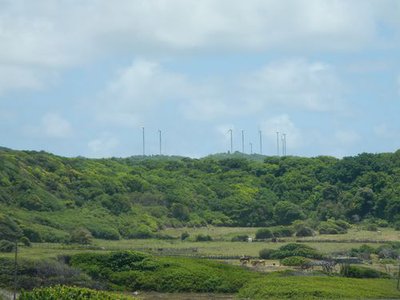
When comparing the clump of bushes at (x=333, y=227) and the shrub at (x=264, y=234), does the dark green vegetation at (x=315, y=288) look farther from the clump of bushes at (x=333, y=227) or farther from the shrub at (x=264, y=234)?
the clump of bushes at (x=333, y=227)

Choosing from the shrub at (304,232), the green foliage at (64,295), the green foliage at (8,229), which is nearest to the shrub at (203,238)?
the shrub at (304,232)

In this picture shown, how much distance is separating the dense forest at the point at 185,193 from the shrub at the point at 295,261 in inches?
1011

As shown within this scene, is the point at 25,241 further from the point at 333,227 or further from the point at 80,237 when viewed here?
the point at 333,227

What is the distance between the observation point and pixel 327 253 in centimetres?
8294

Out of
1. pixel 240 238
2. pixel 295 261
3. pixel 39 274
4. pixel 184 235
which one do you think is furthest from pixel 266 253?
pixel 184 235

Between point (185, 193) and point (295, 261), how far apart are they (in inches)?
2260

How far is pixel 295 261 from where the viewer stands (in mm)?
75562

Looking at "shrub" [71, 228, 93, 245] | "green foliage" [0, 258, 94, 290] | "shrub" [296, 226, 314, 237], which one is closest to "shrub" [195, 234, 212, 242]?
"shrub" [296, 226, 314, 237]

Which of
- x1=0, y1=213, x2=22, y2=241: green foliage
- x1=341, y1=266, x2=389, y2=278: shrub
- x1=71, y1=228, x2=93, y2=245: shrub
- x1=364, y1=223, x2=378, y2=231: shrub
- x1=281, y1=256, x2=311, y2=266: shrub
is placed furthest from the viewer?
x1=364, y1=223, x2=378, y2=231: shrub

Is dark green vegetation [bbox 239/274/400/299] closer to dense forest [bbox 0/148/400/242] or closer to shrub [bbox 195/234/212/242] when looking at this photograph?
dense forest [bbox 0/148/400/242]

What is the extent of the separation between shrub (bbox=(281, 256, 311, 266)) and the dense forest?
2567cm

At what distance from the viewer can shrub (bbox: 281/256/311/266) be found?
75.1 m

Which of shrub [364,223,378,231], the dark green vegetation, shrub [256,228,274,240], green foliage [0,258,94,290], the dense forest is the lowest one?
the dark green vegetation

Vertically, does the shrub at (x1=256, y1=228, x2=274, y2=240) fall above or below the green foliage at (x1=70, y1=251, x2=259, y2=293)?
above
